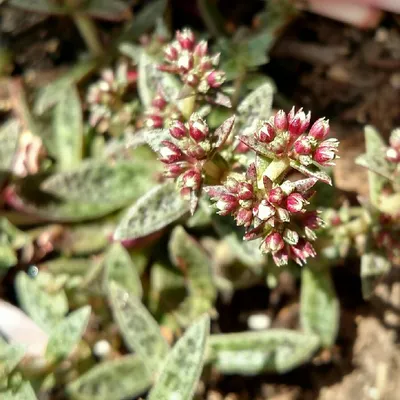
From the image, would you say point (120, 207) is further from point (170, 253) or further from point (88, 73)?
point (88, 73)

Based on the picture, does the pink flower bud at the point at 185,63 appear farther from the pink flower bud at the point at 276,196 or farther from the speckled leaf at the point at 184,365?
the speckled leaf at the point at 184,365

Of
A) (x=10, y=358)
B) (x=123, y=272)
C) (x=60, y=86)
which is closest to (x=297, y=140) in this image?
(x=123, y=272)

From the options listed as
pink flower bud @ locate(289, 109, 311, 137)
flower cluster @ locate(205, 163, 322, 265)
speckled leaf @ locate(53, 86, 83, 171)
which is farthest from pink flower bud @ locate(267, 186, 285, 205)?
speckled leaf @ locate(53, 86, 83, 171)

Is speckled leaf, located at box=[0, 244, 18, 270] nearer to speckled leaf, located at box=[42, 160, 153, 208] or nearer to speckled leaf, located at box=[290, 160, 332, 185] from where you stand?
speckled leaf, located at box=[42, 160, 153, 208]

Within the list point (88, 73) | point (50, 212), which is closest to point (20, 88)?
point (88, 73)

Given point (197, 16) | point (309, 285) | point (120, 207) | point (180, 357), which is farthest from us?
point (197, 16)

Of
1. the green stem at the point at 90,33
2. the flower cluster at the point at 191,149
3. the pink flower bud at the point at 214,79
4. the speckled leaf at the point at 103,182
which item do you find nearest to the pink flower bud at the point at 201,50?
the pink flower bud at the point at 214,79
